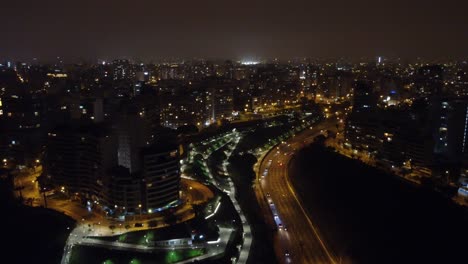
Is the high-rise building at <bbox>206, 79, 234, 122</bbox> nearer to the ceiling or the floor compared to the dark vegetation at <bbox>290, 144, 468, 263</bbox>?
nearer to the ceiling

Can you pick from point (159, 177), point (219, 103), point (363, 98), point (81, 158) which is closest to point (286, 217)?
point (159, 177)

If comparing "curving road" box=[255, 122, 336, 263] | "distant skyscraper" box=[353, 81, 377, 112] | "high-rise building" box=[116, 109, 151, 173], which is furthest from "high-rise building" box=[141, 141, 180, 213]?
"distant skyscraper" box=[353, 81, 377, 112]

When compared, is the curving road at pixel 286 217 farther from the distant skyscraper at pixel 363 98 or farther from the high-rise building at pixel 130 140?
the distant skyscraper at pixel 363 98

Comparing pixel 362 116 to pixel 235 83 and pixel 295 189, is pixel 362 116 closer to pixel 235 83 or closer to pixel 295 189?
pixel 295 189

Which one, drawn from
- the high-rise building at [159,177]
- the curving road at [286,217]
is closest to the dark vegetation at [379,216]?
the curving road at [286,217]

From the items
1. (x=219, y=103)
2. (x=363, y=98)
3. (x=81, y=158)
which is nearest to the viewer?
(x=81, y=158)

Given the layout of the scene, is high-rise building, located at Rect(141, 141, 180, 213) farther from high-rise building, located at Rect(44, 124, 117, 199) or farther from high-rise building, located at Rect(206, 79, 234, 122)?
high-rise building, located at Rect(206, 79, 234, 122)

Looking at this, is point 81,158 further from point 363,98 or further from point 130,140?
point 363,98

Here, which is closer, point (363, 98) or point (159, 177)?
point (159, 177)

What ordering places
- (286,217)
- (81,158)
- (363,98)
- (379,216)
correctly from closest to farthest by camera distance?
(286,217) → (379,216) → (81,158) → (363,98)
